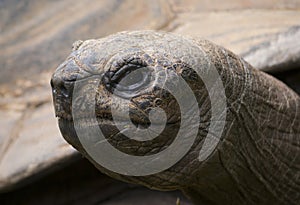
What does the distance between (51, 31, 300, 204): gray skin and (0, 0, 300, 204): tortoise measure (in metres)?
0.36

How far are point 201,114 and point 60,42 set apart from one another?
137 cm

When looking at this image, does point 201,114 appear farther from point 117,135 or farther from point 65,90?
point 65,90

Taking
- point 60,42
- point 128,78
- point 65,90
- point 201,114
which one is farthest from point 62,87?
point 60,42

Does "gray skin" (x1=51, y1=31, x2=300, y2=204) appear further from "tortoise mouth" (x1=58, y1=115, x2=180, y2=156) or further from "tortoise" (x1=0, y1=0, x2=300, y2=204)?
"tortoise" (x1=0, y1=0, x2=300, y2=204)

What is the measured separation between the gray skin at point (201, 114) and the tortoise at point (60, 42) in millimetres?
358

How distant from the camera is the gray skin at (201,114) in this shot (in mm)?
1332

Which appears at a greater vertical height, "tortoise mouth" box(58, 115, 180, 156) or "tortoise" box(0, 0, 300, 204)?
"tortoise mouth" box(58, 115, 180, 156)

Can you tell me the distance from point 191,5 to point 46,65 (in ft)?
1.95

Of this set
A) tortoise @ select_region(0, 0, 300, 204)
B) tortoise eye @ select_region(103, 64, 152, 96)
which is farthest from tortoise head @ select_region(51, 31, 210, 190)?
tortoise @ select_region(0, 0, 300, 204)

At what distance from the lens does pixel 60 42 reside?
105 inches

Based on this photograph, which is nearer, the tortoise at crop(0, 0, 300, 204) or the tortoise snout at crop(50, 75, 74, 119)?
the tortoise snout at crop(50, 75, 74, 119)

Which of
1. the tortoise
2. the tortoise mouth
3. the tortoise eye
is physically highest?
the tortoise eye

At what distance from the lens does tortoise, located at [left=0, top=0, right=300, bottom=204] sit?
6.53ft

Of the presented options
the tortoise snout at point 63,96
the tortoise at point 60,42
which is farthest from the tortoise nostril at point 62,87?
the tortoise at point 60,42
